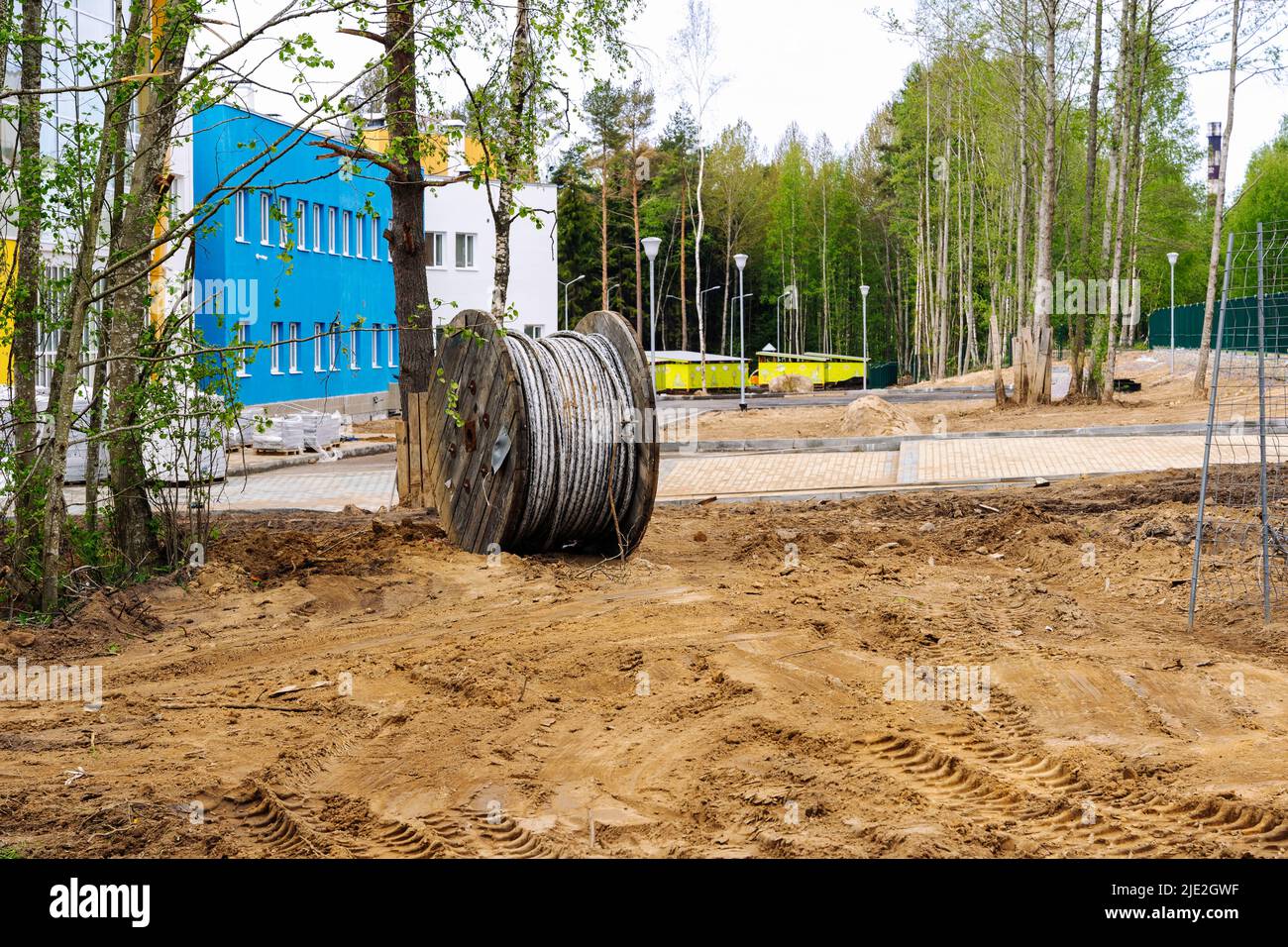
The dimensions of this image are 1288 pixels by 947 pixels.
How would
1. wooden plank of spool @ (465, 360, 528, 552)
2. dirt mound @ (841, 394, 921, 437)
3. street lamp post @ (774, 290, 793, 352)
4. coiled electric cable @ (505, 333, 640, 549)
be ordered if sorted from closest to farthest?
wooden plank of spool @ (465, 360, 528, 552), coiled electric cable @ (505, 333, 640, 549), dirt mound @ (841, 394, 921, 437), street lamp post @ (774, 290, 793, 352)

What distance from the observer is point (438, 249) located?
48125 mm

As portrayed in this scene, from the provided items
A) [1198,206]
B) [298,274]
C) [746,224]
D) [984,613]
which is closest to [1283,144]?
[1198,206]

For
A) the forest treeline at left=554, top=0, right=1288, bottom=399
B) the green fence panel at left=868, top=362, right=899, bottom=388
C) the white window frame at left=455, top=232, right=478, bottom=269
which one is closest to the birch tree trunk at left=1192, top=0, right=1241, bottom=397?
the forest treeline at left=554, top=0, right=1288, bottom=399

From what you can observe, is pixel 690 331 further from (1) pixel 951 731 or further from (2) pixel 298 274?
(1) pixel 951 731

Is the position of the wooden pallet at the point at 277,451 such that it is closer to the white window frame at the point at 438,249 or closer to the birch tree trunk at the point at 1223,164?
the birch tree trunk at the point at 1223,164

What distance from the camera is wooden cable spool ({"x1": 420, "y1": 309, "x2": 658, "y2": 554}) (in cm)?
1093

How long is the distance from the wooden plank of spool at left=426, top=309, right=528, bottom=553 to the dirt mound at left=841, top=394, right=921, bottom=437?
14.5 metres

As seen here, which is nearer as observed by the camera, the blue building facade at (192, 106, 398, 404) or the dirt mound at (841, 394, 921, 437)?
the dirt mound at (841, 394, 921, 437)

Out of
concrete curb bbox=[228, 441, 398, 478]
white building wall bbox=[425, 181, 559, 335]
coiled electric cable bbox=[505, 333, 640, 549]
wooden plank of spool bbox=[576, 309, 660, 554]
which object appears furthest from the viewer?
white building wall bbox=[425, 181, 559, 335]

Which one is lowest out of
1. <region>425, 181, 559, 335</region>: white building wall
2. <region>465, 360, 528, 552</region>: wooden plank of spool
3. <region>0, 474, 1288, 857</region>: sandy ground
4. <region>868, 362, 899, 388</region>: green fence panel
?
<region>868, 362, 899, 388</region>: green fence panel

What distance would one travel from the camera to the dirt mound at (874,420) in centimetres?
2577

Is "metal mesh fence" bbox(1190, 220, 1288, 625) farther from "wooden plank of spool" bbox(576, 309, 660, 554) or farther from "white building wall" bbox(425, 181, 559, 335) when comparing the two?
"white building wall" bbox(425, 181, 559, 335)

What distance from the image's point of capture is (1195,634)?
880 centimetres

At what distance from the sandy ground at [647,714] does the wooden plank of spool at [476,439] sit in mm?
493
